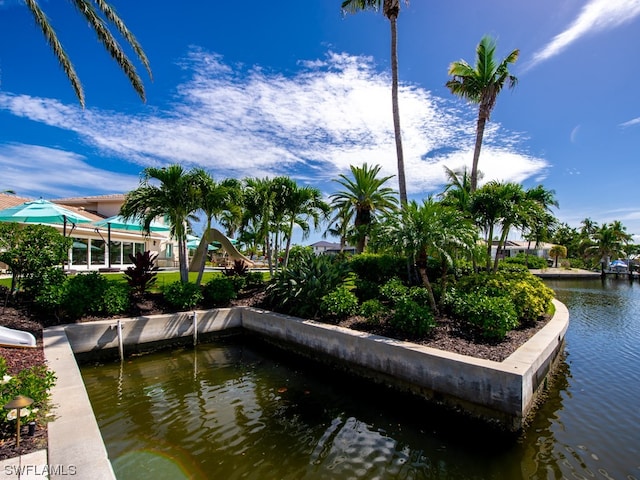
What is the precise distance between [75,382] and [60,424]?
53.4 inches

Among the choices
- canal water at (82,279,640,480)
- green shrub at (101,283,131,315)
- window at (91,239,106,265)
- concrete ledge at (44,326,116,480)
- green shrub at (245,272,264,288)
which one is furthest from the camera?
window at (91,239,106,265)

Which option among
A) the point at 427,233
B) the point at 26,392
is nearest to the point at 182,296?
the point at 26,392

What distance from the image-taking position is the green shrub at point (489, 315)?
21.0 feet

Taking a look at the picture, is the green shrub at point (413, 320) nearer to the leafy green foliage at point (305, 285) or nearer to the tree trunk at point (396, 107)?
the leafy green foliage at point (305, 285)

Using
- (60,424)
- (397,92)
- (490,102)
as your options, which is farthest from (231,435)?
(490,102)

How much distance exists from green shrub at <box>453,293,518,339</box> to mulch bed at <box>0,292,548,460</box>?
222 mm

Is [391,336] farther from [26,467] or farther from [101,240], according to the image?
[101,240]

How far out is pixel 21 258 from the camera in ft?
26.5

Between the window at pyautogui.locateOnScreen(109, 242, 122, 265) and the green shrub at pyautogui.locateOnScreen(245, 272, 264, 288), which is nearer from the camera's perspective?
the green shrub at pyautogui.locateOnScreen(245, 272, 264, 288)

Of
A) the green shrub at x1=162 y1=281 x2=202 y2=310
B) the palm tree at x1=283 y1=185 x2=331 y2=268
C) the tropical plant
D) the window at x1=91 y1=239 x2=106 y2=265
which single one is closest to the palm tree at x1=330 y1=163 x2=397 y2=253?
the palm tree at x1=283 y1=185 x2=331 y2=268

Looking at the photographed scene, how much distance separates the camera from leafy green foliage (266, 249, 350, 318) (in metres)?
9.12

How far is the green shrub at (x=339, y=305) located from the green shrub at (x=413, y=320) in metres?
1.62

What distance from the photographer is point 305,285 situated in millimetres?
9445

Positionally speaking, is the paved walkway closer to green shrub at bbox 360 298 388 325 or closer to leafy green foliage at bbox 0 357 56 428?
leafy green foliage at bbox 0 357 56 428
